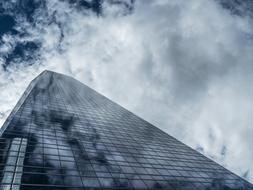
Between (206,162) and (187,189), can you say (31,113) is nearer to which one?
(187,189)

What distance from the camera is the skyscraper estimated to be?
92.1ft

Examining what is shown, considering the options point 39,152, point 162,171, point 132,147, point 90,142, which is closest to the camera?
point 39,152

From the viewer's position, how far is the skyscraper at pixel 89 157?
2808cm

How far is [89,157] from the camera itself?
3691 centimetres

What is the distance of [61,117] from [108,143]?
566 inches

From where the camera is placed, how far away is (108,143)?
1829 inches

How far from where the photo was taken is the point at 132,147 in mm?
48844

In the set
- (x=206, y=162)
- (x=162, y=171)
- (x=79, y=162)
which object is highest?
(x=79, y=162)

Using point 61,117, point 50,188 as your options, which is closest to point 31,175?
point 50,188

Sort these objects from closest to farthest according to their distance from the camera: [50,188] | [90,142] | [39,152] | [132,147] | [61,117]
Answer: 1. [50,188]
2. [39,152]
3. [90,142]
4. [132,147]
5. [61,117]

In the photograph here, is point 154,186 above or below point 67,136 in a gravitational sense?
below

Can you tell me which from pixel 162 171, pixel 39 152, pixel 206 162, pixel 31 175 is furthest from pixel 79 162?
pixel 206 162

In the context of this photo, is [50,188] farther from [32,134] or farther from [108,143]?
[108,143]

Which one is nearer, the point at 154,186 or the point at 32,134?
the point at 154,186
